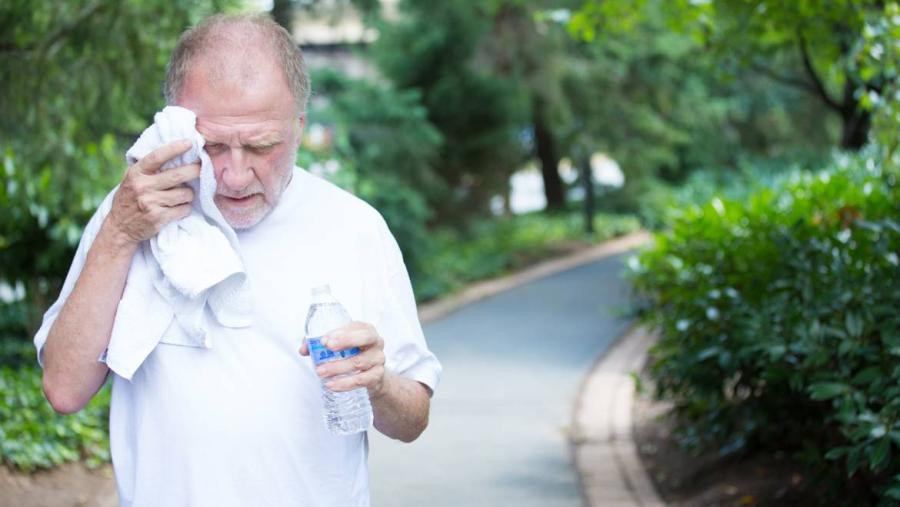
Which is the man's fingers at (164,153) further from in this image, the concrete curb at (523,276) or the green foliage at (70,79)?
the concrete curb at (523,276)

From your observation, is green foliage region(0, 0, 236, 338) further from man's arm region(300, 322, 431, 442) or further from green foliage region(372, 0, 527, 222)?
green foliage region(372, 0, 527, 222)

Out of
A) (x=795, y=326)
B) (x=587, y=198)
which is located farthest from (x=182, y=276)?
(x=587, y=198)

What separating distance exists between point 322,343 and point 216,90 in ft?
1.86

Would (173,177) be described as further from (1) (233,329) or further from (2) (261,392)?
(2) (261,392)

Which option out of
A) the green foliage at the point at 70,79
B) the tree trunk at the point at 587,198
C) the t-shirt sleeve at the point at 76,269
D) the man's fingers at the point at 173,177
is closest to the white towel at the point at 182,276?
Answer: the man's fingers at the point at 173,177

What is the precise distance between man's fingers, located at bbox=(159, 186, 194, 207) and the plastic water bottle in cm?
31

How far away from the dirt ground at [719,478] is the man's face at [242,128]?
→ 392cm

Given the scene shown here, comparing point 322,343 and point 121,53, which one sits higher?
point 121,53

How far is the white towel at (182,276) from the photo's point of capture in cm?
236

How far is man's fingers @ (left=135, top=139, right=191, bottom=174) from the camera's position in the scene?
2.32 metres

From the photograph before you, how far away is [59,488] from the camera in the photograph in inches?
238

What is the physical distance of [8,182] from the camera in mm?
7113

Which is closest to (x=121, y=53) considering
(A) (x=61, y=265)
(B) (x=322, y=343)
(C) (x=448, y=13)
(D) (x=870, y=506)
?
(A) (x=61, y=265)

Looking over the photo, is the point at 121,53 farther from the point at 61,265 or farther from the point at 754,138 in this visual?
the point at 754,138
